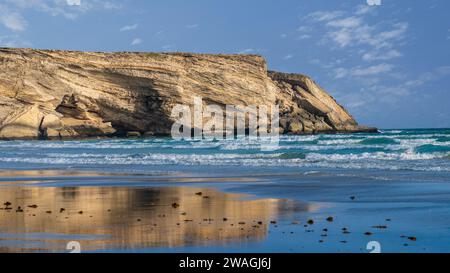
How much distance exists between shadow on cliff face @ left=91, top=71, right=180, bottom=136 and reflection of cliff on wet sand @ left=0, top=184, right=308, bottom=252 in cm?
4565

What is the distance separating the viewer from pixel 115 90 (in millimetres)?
56625

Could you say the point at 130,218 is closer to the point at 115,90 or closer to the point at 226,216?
the point at 226,216

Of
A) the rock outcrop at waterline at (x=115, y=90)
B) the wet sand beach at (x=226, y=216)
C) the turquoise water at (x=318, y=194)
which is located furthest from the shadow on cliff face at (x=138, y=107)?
the wet sand beach at (x=226, y=216)

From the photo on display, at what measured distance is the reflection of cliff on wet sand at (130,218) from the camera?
19.8ft

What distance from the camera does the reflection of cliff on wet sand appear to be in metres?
6.05

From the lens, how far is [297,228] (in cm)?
673

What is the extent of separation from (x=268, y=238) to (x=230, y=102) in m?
54.5

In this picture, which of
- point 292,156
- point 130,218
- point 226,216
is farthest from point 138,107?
point 130,218

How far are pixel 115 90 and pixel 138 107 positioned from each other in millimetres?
2611

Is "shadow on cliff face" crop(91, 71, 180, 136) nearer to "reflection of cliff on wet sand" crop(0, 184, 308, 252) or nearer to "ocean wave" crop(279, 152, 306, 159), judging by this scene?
"ocean wave" crop(279, 152, 306, 159)

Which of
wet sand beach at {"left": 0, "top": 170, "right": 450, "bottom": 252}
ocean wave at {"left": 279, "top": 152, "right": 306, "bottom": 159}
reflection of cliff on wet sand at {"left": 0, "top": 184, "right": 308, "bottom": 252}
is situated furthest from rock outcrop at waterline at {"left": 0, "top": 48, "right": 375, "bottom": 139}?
reflection of cliff on wet sand at {"left": 0, "top": 184, "right": 308, "bottom": 252}
